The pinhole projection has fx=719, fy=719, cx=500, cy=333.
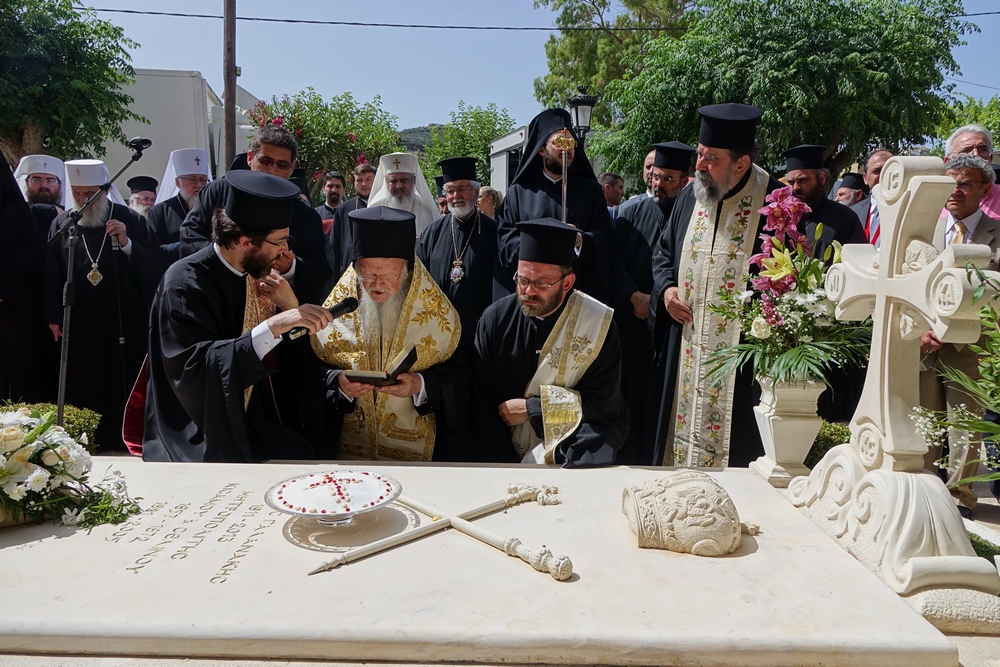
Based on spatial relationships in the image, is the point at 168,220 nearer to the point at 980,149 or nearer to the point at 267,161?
the point at 267,161

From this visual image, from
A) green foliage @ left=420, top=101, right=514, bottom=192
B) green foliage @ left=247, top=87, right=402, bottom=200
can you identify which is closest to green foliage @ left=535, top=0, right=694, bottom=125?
green foliage @ left=420, top=101, right=514, bottom=192

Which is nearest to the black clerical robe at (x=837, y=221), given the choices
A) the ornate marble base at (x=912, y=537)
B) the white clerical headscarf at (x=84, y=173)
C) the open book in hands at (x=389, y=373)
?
the ornate marble base at (x=912, y=537)

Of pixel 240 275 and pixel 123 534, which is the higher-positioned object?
pixel 240 275

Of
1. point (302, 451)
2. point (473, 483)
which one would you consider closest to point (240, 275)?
point (302, 451)

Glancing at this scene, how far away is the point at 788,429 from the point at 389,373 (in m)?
1.92

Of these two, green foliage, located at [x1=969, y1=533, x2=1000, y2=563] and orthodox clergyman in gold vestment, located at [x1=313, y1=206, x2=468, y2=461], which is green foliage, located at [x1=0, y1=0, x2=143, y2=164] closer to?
orthodox clergyman in gold vestment, located at [x1=313, y1=206, x2=468, y2=461]

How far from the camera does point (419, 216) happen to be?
6352mm

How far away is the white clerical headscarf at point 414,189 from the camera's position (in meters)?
6.16

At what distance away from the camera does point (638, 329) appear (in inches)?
214

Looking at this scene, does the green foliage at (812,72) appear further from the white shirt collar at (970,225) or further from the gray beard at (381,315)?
the gray beard at (381,315)

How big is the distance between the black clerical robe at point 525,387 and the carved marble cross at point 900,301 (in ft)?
3.82

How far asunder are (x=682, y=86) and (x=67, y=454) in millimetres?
13601

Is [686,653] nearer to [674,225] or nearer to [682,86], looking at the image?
[674,225]

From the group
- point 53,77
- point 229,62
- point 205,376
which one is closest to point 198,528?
point 205,376
